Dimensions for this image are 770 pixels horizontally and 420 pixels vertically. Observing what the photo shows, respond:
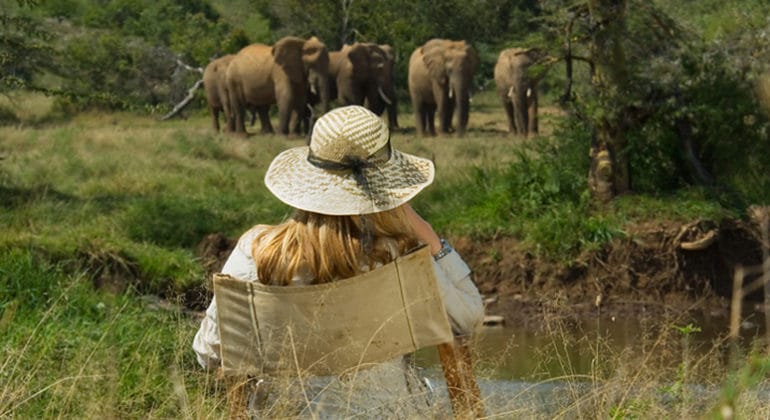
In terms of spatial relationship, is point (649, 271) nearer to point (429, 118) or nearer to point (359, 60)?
point (359, 60)

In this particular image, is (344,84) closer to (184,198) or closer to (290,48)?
(290,48)

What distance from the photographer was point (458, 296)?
3881 mm

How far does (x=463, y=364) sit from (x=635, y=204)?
8.19m

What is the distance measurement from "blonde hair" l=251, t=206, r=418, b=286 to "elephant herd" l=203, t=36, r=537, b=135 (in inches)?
897

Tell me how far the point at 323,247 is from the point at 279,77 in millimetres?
24953

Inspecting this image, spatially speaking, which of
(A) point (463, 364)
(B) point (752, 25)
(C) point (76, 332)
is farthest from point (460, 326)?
(B) point (752, 25)

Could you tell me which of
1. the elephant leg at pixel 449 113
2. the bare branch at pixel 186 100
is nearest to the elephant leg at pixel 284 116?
the elephant leg at pixel 449 113

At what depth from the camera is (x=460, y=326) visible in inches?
153

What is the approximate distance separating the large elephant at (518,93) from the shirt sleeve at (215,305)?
21.3 m

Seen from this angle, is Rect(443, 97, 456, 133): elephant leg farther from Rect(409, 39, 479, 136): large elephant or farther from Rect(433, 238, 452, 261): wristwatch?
Rect(433, 238, 452, 261): wristwatch

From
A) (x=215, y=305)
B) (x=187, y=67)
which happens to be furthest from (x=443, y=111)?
(x=215, y=305)

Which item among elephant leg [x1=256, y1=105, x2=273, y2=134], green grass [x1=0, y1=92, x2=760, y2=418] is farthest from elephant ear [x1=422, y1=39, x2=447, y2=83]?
green grass [x1=0, y1=92, x2=760, y2=418]

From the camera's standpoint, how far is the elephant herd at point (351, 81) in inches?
1087

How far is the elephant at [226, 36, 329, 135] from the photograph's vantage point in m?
28.2
